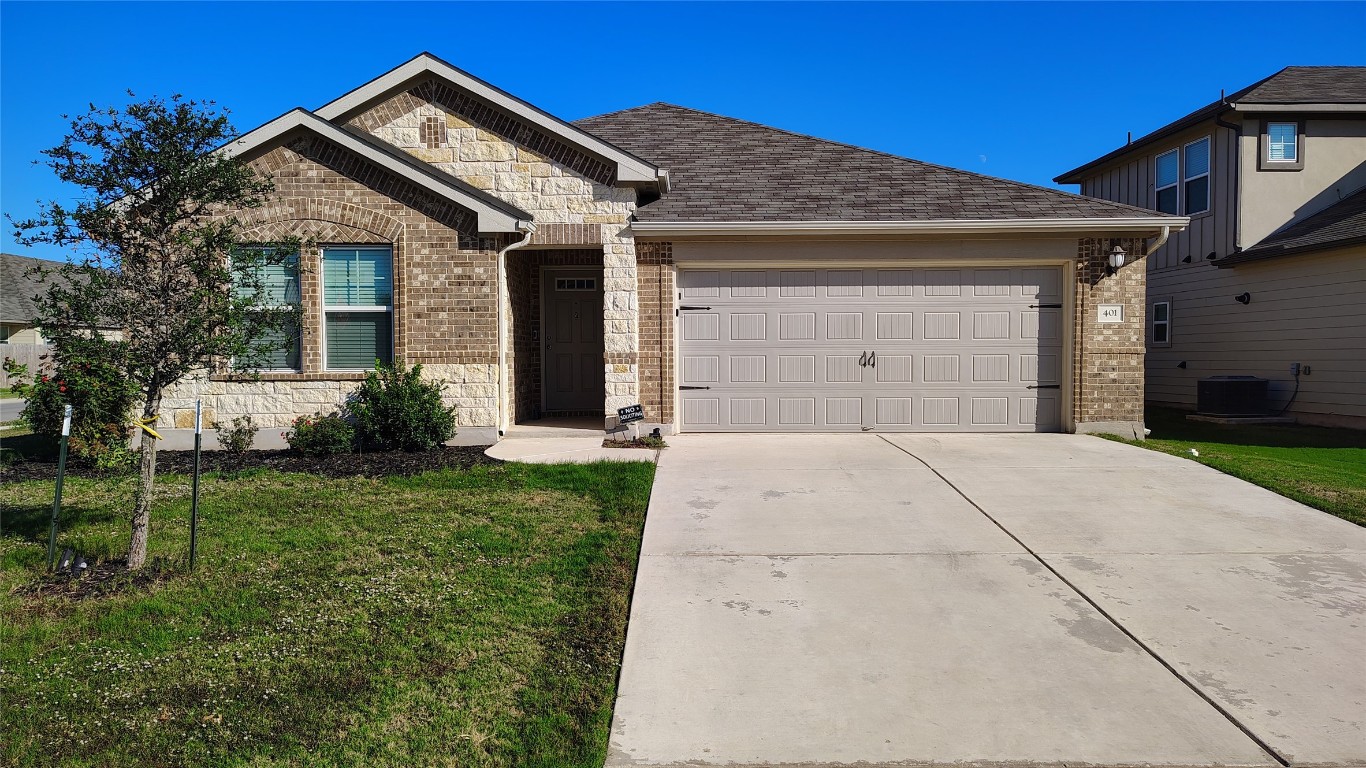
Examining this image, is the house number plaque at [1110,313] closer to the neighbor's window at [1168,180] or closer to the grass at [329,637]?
the neighbor's window at [1168,180]

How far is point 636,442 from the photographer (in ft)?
33.0

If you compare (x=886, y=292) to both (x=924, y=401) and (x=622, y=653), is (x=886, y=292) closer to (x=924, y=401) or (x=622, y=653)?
(x=924, y=401)

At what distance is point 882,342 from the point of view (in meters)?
11.1

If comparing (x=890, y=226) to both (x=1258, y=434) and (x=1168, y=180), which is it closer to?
(x=1258, y=434)

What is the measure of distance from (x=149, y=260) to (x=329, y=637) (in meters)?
2.94

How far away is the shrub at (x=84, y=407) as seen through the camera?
8891mm

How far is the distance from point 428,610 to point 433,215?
6.70 m

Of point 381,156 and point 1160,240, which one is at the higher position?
point 381,156

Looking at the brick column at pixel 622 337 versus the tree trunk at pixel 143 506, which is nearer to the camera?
the tree trunk at pixel 143 506

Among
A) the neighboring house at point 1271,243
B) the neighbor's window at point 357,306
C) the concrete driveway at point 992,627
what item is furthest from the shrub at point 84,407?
the neighboring house at point 1271,243

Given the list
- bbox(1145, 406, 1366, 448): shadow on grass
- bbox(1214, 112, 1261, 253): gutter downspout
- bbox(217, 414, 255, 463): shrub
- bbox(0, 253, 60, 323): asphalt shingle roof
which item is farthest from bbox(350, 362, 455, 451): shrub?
bbox(0, 253, 60, 323): asphalt shingle roof

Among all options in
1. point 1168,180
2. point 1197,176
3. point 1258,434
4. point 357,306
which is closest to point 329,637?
point 357,306

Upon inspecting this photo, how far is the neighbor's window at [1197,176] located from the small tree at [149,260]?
16.8 metres

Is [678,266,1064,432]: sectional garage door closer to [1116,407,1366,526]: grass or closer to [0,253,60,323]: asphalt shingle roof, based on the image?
[1116,407,1366,526]: grass
